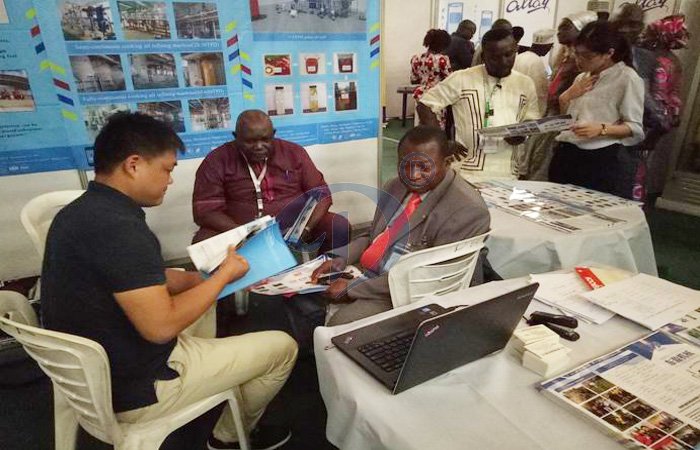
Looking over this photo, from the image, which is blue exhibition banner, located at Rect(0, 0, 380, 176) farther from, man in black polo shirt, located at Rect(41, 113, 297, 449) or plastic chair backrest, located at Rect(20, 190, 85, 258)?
man in black polo shirt, located at Rect(41, 113, 297, 449)

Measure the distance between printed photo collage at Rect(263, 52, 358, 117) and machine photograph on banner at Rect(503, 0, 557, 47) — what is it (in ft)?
16.1

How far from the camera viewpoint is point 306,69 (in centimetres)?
288

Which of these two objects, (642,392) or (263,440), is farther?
(263,440)

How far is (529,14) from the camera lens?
22.2 feet

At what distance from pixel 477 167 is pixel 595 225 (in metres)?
0.84

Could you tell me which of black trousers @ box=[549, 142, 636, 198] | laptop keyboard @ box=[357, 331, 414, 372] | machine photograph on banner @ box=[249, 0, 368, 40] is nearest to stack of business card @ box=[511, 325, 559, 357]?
laptop keyboard @ box=[357, 331, 414, 372]

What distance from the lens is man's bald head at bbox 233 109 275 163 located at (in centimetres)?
215

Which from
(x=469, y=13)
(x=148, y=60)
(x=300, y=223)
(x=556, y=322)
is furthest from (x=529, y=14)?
(x=556, y=322)

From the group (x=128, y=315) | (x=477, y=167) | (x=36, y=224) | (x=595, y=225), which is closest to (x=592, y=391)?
(x=128, y=315)

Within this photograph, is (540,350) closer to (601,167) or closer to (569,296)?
(569,296)

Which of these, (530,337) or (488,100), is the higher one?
(488,100)

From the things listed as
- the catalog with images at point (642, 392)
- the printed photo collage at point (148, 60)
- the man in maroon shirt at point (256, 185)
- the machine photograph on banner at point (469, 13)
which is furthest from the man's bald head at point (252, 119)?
the machine photograph on banner at point (469, 13)

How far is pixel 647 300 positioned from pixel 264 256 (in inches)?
45.5

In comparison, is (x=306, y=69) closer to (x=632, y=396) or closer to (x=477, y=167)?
(x=477, y=167)
